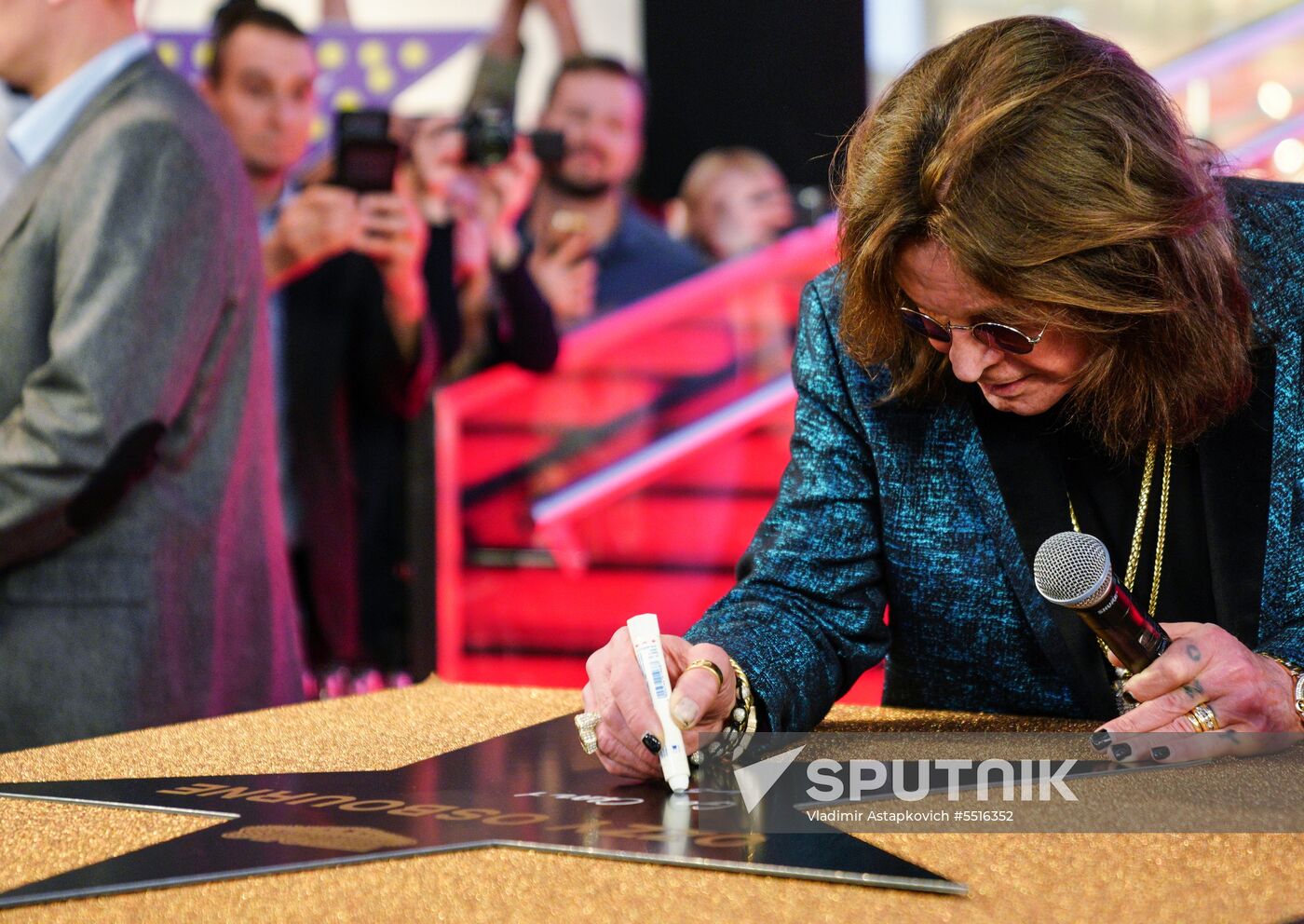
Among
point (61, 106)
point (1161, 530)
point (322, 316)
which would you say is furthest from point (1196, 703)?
point (322, 316)

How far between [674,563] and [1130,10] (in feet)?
5.17

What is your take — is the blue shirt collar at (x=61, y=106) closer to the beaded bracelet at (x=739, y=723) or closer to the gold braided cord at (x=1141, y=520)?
the beaded bracelet at (x=739, y=723)

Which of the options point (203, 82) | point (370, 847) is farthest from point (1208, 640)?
point (203, 82)

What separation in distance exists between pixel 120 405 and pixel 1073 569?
1.61 meters

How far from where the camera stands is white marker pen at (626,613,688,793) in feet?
3.56

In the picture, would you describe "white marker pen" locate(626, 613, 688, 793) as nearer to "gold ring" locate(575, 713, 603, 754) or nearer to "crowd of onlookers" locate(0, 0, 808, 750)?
"gold ring" locate(575, 713, 603, 754)

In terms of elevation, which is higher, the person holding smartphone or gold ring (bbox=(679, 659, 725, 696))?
the person holding smartphone

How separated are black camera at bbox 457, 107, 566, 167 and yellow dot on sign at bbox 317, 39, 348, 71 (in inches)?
15.9

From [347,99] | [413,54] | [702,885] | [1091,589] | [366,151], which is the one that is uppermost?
[413,54]

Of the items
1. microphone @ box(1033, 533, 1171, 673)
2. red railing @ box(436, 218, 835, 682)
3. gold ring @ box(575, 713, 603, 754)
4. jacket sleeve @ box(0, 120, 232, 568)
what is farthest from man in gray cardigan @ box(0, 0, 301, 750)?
microphone @ box(1033, 533, 1171, 673)

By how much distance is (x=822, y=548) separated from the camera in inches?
56.6

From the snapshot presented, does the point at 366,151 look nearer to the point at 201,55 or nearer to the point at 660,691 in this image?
the point at 201,55

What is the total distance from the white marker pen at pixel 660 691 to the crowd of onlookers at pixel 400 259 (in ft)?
7.14

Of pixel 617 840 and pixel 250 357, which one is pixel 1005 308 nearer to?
pixel 617 840
